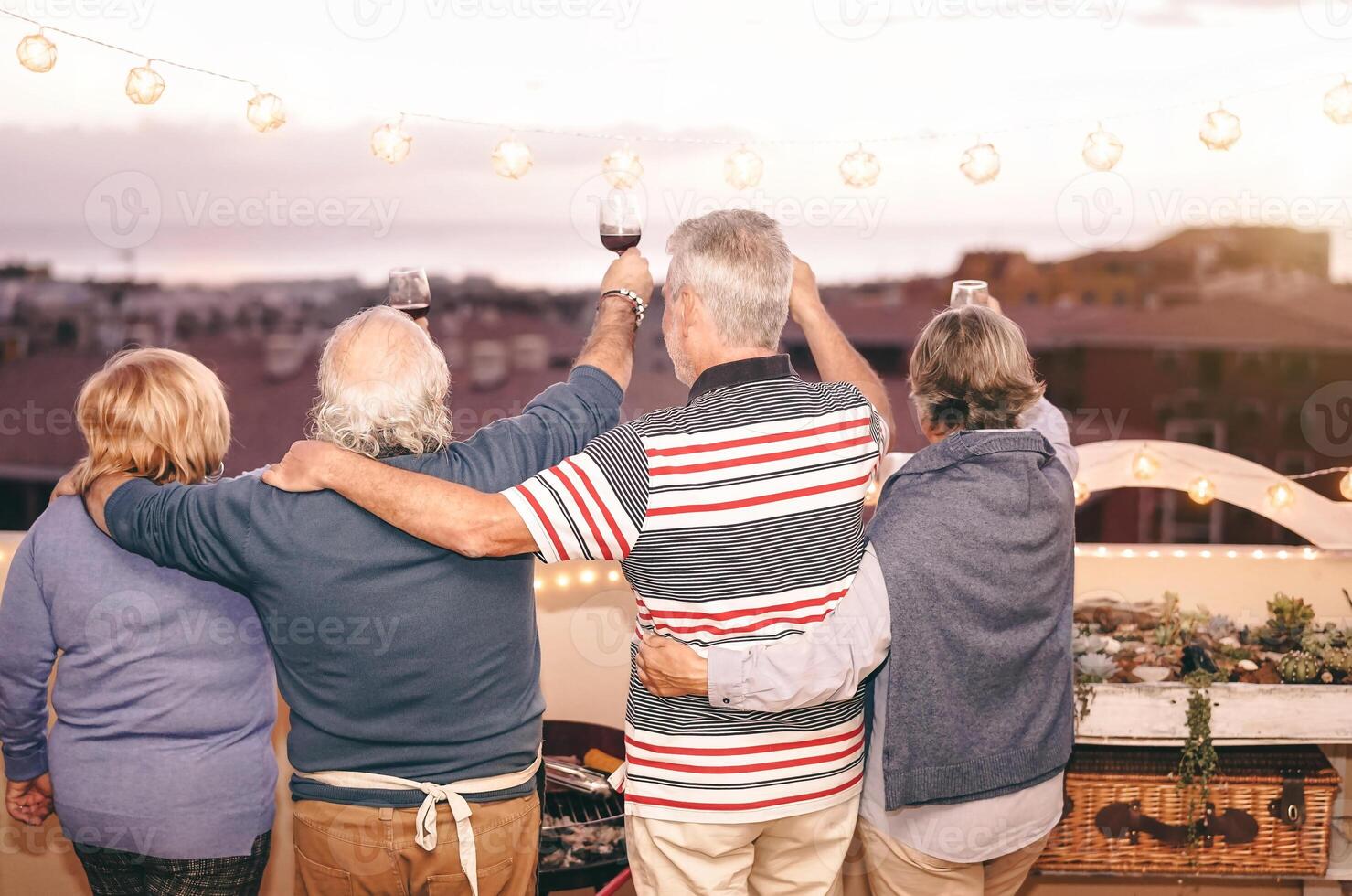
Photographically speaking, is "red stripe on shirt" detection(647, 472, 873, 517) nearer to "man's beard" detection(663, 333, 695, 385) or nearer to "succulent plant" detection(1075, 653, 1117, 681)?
"man's beard" detection(663, 333, 695, 385)

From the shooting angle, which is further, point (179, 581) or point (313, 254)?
point (313, 254)

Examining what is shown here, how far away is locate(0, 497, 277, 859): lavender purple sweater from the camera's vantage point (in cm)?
167

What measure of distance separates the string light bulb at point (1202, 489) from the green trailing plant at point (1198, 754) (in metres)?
0.64

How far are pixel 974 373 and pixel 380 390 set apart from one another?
0.88m

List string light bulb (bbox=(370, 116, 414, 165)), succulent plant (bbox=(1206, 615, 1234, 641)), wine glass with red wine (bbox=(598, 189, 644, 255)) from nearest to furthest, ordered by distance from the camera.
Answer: wine glass with red wine (bbox=(598, 189, 644, 255))
string light bulb (bbox=(370, 116, 414, 165))
succulent plant (bbox=(1206, 615, 1234, 641))

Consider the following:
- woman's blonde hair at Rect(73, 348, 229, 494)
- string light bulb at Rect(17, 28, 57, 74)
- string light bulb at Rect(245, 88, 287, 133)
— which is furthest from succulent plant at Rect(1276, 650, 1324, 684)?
string light bulb at Rect(17, 28, 57, 74)

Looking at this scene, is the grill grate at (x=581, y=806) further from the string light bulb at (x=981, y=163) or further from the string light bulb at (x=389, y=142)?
the string light bulb at (x=981, y=163)

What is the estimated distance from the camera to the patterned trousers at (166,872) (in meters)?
1.74

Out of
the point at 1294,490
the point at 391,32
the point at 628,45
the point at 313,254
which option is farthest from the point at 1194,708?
the point at 313,254

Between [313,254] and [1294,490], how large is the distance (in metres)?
7.11

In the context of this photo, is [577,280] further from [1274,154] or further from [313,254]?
[1274,154]

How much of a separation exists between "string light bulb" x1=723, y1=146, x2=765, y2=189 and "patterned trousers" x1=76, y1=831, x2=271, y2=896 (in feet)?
5.66

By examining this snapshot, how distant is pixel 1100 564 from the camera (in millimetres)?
2992

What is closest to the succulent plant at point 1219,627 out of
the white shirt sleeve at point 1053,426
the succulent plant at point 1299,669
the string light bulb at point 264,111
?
the succulent plant at point 1299,669
